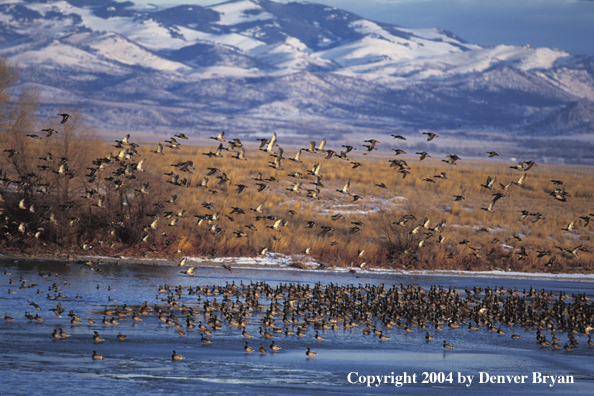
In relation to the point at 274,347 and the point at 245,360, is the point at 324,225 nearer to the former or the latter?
the point at 274,347

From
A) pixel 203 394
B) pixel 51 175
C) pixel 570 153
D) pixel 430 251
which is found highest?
pixel 570 153

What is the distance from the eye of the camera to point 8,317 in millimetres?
19094

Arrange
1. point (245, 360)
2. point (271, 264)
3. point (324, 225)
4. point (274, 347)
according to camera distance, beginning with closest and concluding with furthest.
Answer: point (245, 360), point (274, 347), point (271, 264), point (324, 225)

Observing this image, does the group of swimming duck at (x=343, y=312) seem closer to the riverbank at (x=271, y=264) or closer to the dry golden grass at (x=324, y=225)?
the riverbank at (x=271, y=264)

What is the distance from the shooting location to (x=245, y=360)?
16891 mm

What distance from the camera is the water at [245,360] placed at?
48.5 feet

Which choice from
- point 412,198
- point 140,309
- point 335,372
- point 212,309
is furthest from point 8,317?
point 412,198

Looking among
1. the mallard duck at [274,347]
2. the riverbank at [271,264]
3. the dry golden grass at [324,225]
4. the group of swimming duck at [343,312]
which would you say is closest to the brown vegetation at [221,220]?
the dry golden grass at [324,225]

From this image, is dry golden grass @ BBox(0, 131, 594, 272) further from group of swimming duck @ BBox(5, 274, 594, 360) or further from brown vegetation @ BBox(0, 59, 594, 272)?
group of swimming duck @ BBox(5, 274, 594, 360)

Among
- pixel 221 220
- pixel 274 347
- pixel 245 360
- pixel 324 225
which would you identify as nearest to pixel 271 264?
pixel 221 220

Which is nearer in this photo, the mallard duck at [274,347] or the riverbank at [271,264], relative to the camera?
the mallard duck at [274,347]

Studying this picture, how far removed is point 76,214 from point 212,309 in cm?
1312

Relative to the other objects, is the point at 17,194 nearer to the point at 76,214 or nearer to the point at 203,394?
the point at 76,214

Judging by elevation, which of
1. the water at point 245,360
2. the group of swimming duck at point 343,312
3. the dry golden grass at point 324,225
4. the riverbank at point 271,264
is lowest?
the water at point 245,360
